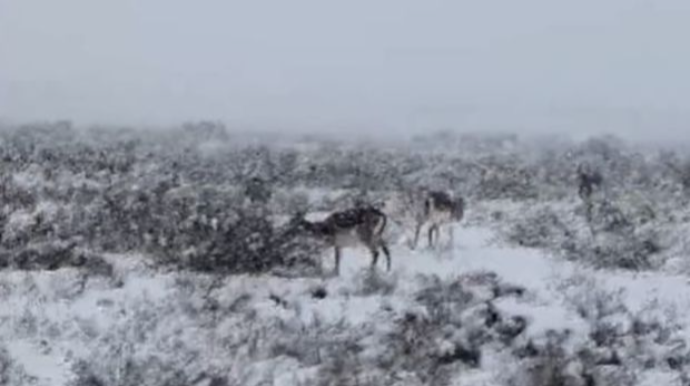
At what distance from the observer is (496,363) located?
13406mm

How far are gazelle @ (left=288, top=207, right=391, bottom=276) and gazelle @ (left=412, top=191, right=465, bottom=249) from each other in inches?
76.0

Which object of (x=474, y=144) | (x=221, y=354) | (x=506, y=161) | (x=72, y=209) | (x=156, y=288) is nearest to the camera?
(x=221, y=354)

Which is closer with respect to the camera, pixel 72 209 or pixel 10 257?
pixel 10 257

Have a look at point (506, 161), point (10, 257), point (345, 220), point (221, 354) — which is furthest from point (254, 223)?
point (506, 161)

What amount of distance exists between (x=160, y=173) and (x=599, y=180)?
7692mm

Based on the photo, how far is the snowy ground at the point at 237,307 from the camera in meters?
12.9

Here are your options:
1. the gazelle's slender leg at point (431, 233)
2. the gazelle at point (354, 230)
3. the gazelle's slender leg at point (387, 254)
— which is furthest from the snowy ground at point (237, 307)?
the gazelle's slender leg at point (431, 233)

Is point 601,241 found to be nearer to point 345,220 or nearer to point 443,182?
point 345,220

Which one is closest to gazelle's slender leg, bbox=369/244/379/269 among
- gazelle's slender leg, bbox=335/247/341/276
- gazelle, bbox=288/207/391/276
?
gazelle, bbox=288/207/391/276

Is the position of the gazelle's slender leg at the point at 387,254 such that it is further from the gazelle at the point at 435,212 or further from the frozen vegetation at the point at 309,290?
the gazelle at the point at 435,212

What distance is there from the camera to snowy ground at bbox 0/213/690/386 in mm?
12914

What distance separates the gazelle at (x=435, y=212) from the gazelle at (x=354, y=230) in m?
1.93

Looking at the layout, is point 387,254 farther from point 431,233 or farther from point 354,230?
point 431,233

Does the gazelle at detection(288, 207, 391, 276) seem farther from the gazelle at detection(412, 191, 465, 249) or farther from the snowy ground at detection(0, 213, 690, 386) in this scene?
the gazelle at detection(412, 191, 465, 249)
